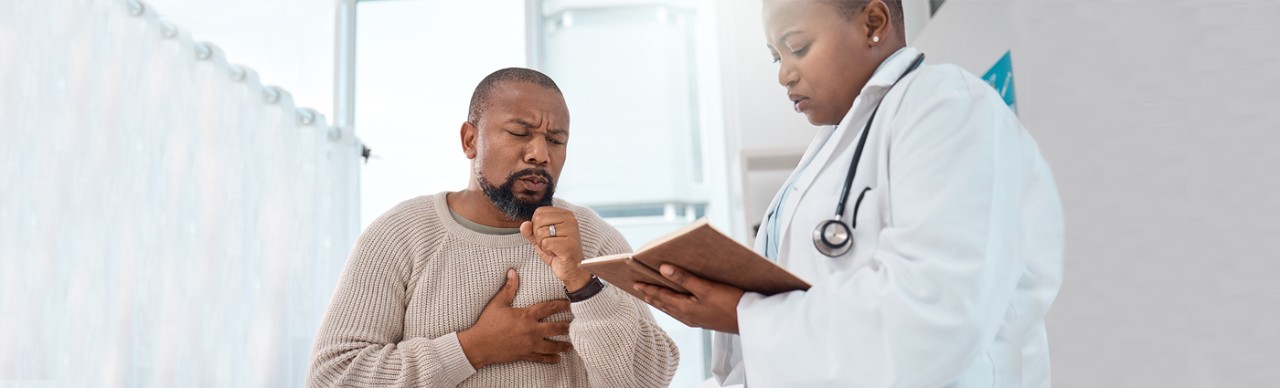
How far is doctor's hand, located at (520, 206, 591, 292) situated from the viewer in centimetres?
148

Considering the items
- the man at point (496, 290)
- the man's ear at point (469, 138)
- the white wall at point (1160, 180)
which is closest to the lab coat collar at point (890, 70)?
the white wall at point (1160, 180)

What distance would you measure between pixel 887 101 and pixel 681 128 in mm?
2591

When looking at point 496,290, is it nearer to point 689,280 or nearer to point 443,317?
point 443,317

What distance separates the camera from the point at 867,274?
94cm

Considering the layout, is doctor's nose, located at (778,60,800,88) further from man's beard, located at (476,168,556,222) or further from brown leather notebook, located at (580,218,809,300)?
man's beard, located at (476,168,556,222)

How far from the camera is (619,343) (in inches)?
61.4

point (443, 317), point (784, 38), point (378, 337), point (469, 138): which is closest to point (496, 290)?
point (443, 317)

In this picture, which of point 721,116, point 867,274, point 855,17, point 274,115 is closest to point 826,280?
point 867,274

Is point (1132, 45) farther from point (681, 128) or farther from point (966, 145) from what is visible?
point (681, 128)

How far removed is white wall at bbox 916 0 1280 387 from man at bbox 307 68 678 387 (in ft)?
2.52

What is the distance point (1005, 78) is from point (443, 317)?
127 centimetres

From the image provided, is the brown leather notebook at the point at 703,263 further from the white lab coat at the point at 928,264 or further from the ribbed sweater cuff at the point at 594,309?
the ribbed sweater cuff at the point at 594,309

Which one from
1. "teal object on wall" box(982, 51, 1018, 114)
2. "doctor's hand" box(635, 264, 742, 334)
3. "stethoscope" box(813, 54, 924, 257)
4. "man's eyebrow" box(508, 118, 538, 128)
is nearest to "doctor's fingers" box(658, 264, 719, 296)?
"doctor's hand" box(635, 264, 742, 334)

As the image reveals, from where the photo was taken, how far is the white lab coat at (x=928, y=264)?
0.88 metres
